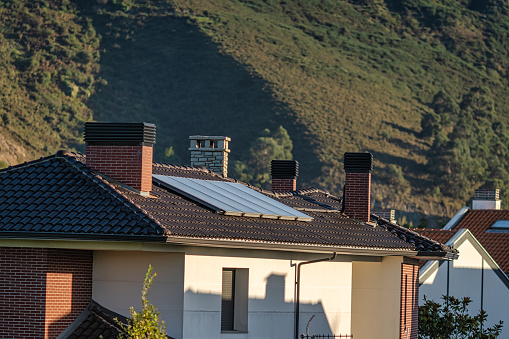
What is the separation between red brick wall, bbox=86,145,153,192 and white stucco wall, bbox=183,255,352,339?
2118mm

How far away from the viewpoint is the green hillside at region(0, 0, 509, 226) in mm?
121938

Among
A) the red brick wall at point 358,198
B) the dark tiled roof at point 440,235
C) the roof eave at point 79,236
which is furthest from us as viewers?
the dark tiled roof at point 440,235

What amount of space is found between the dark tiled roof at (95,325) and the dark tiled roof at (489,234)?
28.7 meters

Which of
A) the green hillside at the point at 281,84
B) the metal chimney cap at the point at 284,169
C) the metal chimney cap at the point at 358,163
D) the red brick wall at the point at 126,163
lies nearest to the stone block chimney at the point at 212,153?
the metal chimney cap at the point at 284,169

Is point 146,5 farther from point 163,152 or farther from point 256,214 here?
point 256,214

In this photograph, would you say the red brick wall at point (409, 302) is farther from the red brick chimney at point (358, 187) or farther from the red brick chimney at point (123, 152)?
the red brick chimney at point (123, 152)

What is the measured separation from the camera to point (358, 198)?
26.5 meters

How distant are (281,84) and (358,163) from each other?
339 ft

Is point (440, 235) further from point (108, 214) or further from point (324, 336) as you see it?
point (108, 214)

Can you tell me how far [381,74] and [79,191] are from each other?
5003 inches

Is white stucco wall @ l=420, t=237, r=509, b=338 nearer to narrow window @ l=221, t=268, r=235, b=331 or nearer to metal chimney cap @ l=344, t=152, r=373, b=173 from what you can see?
metal chimney cap @ l=344, t=152, r=373, b=173

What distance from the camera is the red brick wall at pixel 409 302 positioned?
84.7ft

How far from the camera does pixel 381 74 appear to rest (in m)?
144

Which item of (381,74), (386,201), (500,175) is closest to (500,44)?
(381,74)
